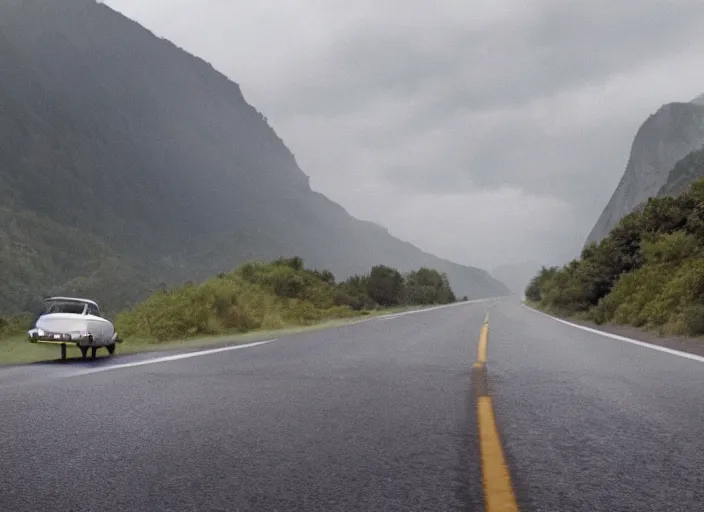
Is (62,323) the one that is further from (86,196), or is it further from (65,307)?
(86,196)

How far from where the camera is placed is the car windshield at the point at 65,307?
1153 centimetres

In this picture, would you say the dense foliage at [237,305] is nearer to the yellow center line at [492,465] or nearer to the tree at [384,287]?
the tree at [384,287]

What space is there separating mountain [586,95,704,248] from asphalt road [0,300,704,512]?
120 m

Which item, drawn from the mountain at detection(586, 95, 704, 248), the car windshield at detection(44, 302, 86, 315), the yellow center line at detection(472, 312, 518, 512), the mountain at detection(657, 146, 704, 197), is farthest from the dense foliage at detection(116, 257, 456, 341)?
the mountain at detection(586, 95, 704, 248)

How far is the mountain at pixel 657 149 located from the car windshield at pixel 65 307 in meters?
118

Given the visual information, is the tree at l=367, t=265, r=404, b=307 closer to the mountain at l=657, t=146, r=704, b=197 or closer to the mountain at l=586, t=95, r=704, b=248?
the mountain at l=657, t=146, r=704, b=197

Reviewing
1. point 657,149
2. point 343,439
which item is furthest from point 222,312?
point 657,149

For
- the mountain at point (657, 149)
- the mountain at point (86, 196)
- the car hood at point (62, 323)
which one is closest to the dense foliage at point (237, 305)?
the car hood at point (62, 323)

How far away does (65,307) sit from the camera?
11594 millimetres

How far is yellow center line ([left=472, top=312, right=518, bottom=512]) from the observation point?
2.88 m

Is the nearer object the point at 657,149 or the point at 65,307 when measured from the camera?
the point at 65,307

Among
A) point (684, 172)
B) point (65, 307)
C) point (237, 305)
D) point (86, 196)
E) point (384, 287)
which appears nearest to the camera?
point (65, 307)

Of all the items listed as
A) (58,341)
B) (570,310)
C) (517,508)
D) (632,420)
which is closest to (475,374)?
(632,420)

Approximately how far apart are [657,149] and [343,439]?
141409mm
